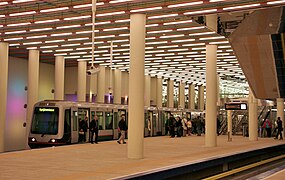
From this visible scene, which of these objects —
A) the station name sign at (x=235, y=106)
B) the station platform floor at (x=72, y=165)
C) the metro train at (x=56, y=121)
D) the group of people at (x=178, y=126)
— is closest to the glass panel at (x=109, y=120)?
the metro train at (x=56, y=121)

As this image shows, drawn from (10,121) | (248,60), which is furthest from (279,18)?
(10,121)

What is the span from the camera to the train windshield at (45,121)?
25.0 m

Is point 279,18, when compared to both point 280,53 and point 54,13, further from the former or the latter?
point 54,13

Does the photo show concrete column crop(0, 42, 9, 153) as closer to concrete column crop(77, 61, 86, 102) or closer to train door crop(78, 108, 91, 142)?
train door crop(78, 108, 91, 142)

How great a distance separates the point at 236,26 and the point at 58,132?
1086cm

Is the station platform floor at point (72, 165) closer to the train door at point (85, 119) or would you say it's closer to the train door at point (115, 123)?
the train door at point (85, 119)

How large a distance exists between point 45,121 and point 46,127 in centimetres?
35

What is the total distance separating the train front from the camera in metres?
24.8

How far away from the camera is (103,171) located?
491 inches

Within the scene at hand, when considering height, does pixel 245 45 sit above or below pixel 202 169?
above

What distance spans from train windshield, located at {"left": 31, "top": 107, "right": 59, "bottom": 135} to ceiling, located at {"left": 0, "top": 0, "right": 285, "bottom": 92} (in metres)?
4.33

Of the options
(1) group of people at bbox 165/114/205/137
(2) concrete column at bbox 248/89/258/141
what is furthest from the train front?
(2) concrete column at bbox 248/89/258/141

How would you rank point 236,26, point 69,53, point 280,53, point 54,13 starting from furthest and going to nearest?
point 69,53 → point 280,53 → point 236,26 → point 54,13

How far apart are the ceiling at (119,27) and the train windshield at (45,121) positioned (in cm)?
433
